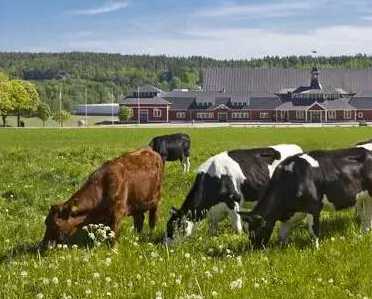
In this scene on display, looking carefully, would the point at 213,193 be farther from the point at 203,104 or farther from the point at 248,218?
the point at 203,104

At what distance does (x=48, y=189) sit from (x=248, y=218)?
34.6 ft

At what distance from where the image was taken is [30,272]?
30.7ft

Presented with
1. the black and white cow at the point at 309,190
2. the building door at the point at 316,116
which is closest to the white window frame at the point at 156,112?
the building door at the point at 316,116

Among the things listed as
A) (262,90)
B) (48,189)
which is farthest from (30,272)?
(262,90)

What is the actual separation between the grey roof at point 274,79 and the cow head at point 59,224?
6322 inches

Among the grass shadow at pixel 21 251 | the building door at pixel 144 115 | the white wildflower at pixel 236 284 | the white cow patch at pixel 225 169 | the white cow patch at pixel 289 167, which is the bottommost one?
the building door at pixel 144 115

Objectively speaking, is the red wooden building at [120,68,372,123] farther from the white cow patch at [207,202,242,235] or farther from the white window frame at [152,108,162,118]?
the white cow patch at [207,202,242,235]

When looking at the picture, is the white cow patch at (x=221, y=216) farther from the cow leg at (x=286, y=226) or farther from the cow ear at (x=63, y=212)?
the cow ear at (x=63, y=212)

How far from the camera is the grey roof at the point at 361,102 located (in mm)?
153750

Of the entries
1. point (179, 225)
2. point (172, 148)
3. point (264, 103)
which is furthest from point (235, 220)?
point (264, 103)

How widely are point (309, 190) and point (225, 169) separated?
289 centimetres

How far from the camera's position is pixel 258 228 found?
35.1 ft

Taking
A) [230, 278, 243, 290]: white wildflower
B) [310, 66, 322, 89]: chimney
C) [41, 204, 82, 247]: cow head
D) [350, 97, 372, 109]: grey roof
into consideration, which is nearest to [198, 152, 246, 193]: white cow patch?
[41, 204, 82, 247]: cow head

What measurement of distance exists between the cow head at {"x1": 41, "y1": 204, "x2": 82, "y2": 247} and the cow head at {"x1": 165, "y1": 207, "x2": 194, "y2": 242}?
1.64 m
